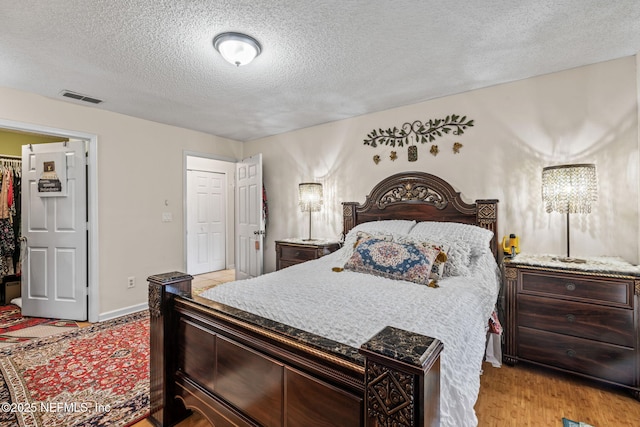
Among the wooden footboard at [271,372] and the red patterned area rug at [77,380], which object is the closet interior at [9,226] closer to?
the red patterned area rug at [77,380]

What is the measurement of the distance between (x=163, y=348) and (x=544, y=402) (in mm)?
2344

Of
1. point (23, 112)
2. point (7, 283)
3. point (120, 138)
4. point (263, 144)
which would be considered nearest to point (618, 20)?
point (263, 144)

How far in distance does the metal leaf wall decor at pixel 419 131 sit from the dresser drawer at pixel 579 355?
1.86 metres

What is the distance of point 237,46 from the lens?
1943 millimetres

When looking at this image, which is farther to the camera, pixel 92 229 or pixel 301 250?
pixel 301 250

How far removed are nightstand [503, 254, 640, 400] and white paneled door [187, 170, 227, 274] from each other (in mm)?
4892

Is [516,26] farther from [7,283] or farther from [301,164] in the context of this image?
[7,283]

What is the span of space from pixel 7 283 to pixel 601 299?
20.4ft

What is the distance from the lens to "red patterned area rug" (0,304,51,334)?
3.07 meters

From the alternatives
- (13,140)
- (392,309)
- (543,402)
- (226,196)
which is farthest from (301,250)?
(13,140)

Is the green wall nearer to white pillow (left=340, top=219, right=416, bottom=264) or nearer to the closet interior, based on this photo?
the closet interior

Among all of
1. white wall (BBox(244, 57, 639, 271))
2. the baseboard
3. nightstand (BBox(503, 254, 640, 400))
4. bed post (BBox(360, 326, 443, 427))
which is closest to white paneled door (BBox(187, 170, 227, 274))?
the baseboard

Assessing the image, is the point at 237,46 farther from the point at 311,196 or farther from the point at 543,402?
the point at 543,402

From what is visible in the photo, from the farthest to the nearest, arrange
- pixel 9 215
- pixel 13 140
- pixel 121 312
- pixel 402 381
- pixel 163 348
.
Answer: pixel 13 140
pixel 9 215
pixel 121 312
pixel 163 348
pixel 402 381
